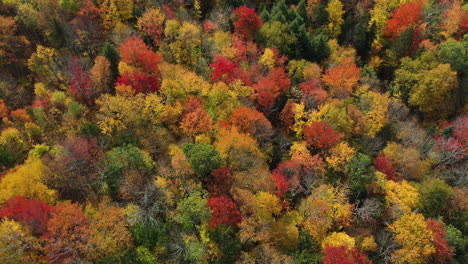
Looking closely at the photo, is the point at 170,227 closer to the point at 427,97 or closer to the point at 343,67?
the point at 343,67

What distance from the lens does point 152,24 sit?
203 feet

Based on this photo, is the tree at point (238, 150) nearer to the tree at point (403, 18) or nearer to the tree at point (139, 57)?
the tree at point (139, 57)

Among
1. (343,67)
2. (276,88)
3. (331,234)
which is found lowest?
(331,234)

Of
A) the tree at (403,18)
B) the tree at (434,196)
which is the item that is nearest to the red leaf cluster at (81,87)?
the tree at (434,196)

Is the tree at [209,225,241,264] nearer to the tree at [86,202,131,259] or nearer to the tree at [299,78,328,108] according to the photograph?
the tree at [86,202,131,259]

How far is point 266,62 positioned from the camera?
61.3m

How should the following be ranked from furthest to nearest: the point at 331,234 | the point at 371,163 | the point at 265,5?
the point at 265,5 < the point at 371,163 < the point at 331,234

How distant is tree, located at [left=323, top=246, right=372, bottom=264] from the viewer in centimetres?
4009

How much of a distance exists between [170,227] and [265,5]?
5124cm

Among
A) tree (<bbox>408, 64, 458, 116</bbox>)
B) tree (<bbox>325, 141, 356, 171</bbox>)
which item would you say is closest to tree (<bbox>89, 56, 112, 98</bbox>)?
tree (<bbox>325, 141, 356, 171</bbox>)

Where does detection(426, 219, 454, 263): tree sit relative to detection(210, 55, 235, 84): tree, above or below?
below

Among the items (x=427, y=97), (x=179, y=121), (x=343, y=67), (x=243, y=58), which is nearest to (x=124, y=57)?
(x=179, y=121)

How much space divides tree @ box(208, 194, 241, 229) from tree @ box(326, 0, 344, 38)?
47299mm

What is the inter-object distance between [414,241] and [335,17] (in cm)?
4680
